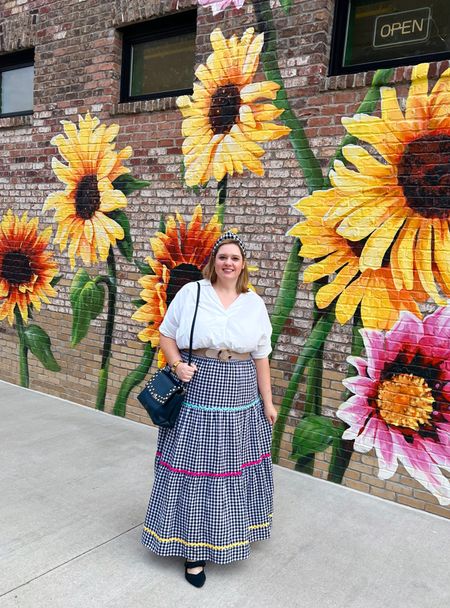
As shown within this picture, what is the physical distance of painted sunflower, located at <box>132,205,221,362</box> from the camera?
4.21m

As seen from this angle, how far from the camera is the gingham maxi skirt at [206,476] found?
248 cm

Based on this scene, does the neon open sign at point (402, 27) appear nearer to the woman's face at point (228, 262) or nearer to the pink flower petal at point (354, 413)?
the woman's face at point (228, 262)

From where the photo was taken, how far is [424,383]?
3264 millimetres

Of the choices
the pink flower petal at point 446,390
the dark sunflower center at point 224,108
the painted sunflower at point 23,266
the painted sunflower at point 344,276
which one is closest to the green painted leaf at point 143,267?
the painted sunflower at point 23,266

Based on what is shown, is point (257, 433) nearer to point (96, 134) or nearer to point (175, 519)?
point (175, 519)

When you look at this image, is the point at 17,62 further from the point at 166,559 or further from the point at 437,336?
the point at 166,559

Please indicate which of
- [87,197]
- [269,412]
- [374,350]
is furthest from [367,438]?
[87,197]

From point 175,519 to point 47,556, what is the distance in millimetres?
683

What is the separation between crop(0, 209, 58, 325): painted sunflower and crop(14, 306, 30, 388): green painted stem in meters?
0.08

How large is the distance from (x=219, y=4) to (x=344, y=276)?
7.36 ft

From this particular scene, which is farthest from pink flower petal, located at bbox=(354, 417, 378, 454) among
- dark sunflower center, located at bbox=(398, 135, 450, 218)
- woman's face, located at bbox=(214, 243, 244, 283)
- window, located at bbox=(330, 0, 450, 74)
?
window, located at bbox=(330, 0, 450, 74)

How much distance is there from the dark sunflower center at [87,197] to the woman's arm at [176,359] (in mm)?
2591

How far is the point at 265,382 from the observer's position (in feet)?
8.98

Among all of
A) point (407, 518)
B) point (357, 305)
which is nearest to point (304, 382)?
point (357, 305)
